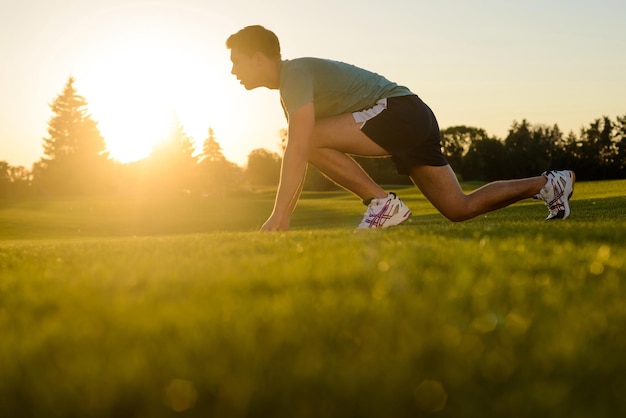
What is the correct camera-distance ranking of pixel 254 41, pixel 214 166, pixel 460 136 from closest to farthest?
pixel 254 41 → pixel 214 166 → pixel 460 136

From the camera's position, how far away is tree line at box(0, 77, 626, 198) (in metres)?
66.6

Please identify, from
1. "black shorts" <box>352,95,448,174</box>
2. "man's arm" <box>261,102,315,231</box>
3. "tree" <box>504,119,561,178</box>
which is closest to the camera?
"man's arm" <box>261,102,315,231</box>

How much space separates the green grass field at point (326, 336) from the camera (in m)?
1.27

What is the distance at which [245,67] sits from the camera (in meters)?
5.67

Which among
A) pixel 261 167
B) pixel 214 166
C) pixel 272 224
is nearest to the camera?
pixel 272 224

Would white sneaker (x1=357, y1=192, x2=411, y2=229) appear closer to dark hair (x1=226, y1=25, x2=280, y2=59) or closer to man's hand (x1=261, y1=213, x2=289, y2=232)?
man's hand (x1=261, y1=213, x2=289, y2=232)

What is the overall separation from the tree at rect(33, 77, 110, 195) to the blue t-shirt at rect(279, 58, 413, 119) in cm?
6346

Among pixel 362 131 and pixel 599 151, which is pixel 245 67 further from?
pixel 599 151

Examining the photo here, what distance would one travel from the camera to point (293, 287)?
88.8 inches

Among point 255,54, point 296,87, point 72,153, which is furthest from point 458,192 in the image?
point 72,153

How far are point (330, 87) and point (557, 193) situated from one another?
2411 millimetres

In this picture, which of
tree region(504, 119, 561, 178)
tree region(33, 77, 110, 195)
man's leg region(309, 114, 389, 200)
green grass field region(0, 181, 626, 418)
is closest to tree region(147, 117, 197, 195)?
tree region(33, 77, 110, 195)

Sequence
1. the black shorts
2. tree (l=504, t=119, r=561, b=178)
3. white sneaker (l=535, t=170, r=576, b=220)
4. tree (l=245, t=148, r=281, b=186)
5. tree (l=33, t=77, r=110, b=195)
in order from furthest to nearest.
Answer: tree (l=245, t=148, r=281, b=186) → tree (l=504, t=119, r=561, b=178) → tree (l=33, t=77, r=110, b=195) → white sneaker (l=535, t=170, r=576, b=220) → the black shorts

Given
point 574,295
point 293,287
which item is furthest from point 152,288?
point 574,295
